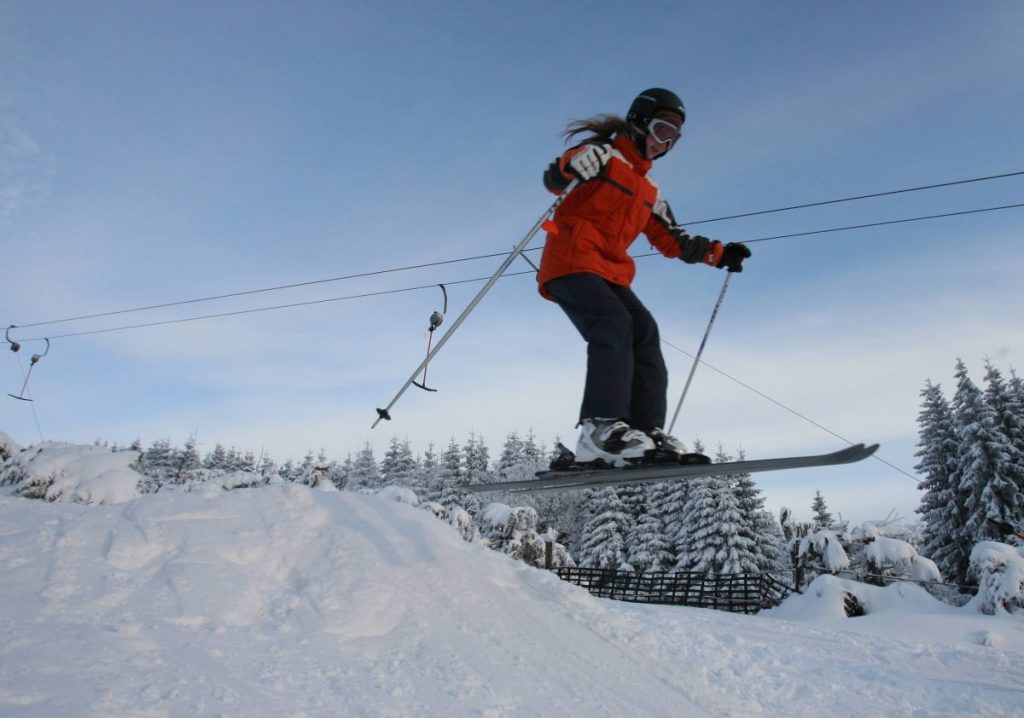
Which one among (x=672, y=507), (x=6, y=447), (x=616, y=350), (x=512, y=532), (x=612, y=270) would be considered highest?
(x=612, y=270)

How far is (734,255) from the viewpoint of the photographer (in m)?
4.58

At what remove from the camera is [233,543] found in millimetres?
4133

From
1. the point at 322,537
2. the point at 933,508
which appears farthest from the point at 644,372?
the point at 933,508

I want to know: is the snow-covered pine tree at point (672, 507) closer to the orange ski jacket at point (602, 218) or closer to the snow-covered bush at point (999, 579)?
the snow-covered bush at point (999, 579)

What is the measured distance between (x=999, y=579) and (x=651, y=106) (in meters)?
10.5

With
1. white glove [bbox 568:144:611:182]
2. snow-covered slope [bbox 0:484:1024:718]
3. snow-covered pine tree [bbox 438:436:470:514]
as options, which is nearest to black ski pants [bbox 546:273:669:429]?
white glove [bbox 568:144:611:182]

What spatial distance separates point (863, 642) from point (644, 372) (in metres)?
3.71

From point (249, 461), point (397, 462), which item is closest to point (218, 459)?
point (249, 461)

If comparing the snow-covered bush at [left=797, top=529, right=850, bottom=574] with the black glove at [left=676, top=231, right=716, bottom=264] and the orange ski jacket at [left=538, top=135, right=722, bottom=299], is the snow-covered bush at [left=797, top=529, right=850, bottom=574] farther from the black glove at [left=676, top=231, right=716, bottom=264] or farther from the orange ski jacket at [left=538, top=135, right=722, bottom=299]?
the orange ski jacket at [left=538, top=135, right=722, bottom=299]

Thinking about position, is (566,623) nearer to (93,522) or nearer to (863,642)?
(863,642)

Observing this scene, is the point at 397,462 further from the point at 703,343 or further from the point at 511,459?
the point at 703,343

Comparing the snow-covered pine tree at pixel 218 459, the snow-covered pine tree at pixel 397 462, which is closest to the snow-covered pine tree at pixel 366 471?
the snow-covered pine tree at pixel 397 462

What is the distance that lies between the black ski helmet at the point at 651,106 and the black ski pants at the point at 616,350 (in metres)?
1.14

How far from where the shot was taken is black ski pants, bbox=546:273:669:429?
11.9 ft
